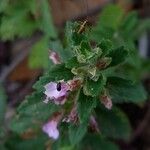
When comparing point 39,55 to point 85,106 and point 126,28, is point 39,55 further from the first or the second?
point 85,106

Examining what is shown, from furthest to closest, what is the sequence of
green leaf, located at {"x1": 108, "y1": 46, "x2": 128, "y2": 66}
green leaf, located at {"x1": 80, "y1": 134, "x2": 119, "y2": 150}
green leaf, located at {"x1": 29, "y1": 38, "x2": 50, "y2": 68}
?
1. green leaf, located at {"x1": 29, "y1": 38, "x2": 50, "y2": 68}
2. green leaf, located at {"x1": 80, "y1": 134, "x2": 119, "y2": 150}
3. green leaf, located at {"x1": 108, "y1": 46, "x2": 128, "y2": 66}

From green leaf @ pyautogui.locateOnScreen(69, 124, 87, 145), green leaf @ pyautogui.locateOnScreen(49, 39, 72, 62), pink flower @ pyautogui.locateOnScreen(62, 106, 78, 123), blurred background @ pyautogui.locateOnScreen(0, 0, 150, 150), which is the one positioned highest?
green leaf @ pyautogui.locateOnScreen(49, 39, 72, 62)

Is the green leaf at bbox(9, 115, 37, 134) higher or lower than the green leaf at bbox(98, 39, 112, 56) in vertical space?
lower

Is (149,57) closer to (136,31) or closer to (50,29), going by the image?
(136,31)

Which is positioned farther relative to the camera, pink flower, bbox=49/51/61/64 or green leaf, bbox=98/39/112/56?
pink flower, bbox=49/51/61/64

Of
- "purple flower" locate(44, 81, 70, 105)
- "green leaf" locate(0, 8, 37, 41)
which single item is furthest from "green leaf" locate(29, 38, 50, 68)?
"purple flower" locate(44, 81, 70, 105)

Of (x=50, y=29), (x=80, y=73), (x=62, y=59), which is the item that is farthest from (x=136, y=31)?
(x=80, y=73)

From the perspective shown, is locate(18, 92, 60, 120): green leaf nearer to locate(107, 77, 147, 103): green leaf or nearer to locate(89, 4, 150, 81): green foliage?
locate(107, 77, 147, 103): green leaf
